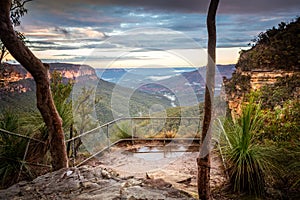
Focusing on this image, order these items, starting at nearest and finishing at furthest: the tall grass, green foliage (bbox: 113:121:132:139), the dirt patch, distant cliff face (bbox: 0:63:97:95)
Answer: the tall grass < the dirt patch < distant cliff face (bbox: 0:63:97:95) < green foliage (bbox: 113:121:132:139)

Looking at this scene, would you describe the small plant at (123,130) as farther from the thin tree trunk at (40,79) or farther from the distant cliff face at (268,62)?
the thin tree trunk at (40,79)

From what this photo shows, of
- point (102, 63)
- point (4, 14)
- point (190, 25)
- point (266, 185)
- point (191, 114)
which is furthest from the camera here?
point (191, 114)

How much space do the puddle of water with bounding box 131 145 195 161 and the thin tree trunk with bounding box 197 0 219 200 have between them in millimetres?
2259

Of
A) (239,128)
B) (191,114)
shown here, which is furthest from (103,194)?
(191,114)

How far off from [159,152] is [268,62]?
310 centimetres

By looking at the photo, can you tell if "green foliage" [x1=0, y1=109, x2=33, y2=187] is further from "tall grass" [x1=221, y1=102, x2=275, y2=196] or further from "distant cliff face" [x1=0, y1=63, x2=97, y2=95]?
"tall grass" [x1=221, y1=102, x2=275, y2=196]

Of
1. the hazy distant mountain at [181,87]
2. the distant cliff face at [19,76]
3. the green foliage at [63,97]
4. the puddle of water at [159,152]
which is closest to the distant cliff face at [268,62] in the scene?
the puddle of water at [159,152]

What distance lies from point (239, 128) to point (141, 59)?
2.20m

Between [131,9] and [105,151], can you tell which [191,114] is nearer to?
[105,151]

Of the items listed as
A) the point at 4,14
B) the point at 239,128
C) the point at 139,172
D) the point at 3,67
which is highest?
the point at 4,14

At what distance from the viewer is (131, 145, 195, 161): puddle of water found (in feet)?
17.9

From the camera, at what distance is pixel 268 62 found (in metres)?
6.73

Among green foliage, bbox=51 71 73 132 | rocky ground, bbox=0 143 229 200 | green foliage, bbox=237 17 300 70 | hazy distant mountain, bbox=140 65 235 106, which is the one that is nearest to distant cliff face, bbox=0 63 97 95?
green foliage, bbox=51 71 73 132

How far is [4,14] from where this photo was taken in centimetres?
301
